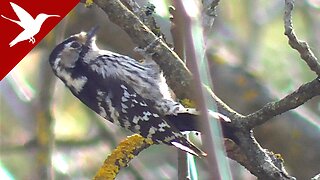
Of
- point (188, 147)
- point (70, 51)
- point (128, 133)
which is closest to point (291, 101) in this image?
point (188, 147)

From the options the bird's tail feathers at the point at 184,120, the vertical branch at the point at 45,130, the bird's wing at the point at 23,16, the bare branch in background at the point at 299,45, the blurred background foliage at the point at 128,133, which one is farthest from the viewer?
the blurred background foliage at the point at 128,133

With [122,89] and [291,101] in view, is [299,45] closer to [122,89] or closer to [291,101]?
[291,101]

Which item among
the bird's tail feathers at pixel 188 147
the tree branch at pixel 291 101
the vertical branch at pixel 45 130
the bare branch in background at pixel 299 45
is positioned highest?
the vertical branch at pixel 45 130

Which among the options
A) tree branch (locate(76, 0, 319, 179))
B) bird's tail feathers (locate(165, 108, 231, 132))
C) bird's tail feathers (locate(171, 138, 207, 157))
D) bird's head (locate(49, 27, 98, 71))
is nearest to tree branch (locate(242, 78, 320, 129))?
tree branch (locate(76, 0, 319, 179))

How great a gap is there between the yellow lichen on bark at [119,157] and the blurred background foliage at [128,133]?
0.52m

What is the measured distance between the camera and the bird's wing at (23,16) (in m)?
1.69

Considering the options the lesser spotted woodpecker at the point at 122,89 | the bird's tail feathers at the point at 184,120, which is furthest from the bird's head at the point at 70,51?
the bird's tail feathers at the point at 184,120

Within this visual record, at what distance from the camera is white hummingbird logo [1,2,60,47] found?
1.69 m

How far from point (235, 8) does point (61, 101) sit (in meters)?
1.20

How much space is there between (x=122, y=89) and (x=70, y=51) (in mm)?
268

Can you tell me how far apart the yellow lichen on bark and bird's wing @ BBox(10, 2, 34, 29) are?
1.42ft

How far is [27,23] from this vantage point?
1716 millimetres

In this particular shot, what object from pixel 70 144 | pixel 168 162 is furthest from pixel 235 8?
pixel 70 144

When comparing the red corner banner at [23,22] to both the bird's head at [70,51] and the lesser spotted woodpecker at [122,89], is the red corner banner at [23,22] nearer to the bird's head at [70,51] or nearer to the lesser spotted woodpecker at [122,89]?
the lesser spotted woodpecker at [122,89]
